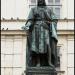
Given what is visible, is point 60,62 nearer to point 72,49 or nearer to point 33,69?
point 72,49

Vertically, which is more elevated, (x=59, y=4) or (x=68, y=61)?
(x=59, y=4)

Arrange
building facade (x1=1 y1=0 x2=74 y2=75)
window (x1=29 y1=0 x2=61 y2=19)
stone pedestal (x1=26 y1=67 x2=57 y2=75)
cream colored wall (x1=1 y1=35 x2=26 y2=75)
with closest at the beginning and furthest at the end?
1. stone pedestal (x1=26 y1=67 x2=57 y2=75)
2. cream colored wall (x1=1 y1=35 x2=26 y2=75)
3. building facade (x1=1 y1=0 x2=74 y2=75)
4. window (x1=29 y1=0 x2=61 y2=19)

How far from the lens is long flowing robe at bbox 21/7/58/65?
1953cm

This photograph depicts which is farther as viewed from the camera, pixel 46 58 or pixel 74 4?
pixel 74 4

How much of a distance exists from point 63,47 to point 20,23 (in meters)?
2.29

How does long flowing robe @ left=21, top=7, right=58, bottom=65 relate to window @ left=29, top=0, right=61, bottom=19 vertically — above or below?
below

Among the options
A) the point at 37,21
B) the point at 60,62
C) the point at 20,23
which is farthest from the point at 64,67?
the point at 37,21

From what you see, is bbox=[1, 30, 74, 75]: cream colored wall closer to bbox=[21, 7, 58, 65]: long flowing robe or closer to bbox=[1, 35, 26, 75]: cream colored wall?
bbox=[1, 35, 26, 75]: cream colored wall

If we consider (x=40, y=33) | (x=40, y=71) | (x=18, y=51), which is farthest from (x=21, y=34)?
(x=40, y=71)


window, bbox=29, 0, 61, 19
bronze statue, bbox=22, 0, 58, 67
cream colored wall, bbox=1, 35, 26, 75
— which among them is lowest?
cream colored wall, bbox=1, 35, 26, 75

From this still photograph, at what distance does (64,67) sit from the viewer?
122ft

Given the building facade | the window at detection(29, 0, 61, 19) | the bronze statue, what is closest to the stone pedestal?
the bronze statue

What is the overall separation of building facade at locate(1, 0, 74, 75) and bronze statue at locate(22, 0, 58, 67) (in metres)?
17.1

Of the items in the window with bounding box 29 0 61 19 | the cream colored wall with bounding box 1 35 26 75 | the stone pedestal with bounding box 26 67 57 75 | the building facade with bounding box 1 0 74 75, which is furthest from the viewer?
the window with bounding box 29 0 61 19
